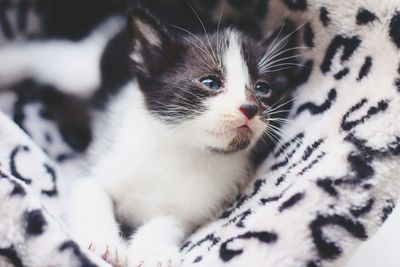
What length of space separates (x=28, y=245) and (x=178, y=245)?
0.38 m

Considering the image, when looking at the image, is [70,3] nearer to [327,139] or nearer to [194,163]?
[194,163]

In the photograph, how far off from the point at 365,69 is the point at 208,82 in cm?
32

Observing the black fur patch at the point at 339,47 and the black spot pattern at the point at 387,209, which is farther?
the black fur patch at the point at 339,47

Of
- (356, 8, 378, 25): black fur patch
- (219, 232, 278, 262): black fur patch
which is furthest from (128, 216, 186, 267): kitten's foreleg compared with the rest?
(356, 8, 378, 25): black fur patch

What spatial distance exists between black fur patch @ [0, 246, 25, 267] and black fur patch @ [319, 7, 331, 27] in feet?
2.56

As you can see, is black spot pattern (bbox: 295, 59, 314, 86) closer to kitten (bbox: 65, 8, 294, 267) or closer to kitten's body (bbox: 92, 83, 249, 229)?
kitten (bbox: 65, 8, 294, 267)

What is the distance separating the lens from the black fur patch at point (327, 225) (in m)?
0.88

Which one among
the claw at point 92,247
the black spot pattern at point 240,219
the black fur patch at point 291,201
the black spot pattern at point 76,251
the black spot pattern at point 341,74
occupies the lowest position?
the black spot pattern at point 240,219

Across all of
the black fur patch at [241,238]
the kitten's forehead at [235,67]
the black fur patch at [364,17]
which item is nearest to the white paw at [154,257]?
the black fur patch at [241,238]

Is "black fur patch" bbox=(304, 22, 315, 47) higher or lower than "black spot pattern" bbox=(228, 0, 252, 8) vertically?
lower

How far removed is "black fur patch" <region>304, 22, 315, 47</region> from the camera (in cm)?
127

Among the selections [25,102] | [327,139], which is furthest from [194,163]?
[25,102]

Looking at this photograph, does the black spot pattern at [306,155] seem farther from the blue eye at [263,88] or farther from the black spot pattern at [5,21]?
the black spot pattern at [5,21]

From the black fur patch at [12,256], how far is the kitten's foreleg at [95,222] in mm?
129
